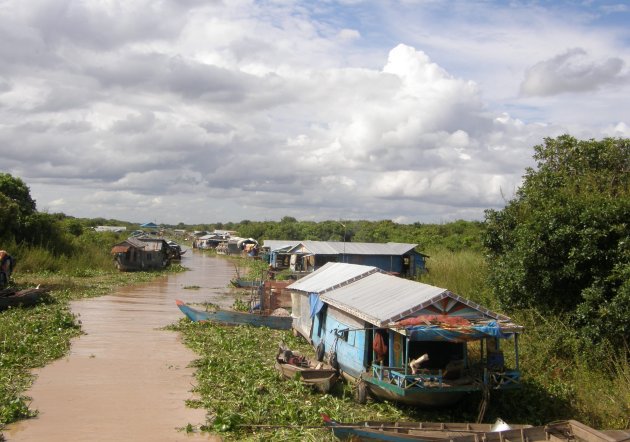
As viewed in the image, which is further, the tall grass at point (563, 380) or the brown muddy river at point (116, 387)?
the tall grass at point (563, 380)

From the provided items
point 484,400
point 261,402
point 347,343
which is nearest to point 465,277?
point 347,343

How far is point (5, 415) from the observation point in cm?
1129

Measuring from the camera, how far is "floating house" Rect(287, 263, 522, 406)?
1152 centimetres

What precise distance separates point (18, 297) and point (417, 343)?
57.1 feet

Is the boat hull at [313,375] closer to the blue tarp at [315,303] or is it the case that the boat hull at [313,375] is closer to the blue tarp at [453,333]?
the blue tarp at [315,303]

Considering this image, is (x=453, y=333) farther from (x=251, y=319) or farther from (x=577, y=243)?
(x=251, y=319)

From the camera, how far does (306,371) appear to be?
13.6m

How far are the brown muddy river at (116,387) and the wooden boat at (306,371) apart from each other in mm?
2251

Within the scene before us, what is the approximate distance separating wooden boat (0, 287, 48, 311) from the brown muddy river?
69.6 inches

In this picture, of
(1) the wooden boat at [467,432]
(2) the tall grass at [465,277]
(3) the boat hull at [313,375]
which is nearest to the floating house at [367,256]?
(2) the tall grass at [465,277]

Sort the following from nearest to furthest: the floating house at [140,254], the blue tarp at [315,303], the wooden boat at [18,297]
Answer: the blue tarp at [315,303], the wooden boat at [18,297], the floating house at [140,254]

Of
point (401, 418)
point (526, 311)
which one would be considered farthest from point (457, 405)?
point (526, 311)

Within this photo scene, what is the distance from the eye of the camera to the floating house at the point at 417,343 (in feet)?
37.8

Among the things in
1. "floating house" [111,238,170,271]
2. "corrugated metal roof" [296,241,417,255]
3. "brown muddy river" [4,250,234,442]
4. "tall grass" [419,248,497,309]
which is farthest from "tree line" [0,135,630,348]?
"floating house" [111,238,170,271]
